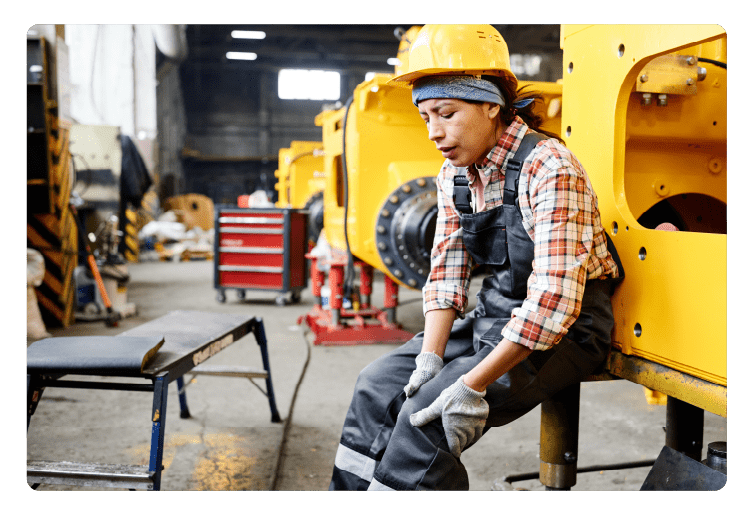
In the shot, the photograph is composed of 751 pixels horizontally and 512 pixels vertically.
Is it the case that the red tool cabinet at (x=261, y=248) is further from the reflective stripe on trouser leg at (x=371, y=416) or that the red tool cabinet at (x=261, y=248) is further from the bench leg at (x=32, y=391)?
the reflective stripe on trouser leg at (x=371, y=416)

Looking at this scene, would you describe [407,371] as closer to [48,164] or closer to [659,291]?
[659,291]

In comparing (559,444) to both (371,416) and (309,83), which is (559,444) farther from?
(309,83)

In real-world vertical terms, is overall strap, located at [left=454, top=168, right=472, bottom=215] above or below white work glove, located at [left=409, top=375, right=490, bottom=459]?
above

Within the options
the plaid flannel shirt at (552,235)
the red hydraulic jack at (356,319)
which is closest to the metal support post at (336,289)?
the red hydraulic jack at (356,319)

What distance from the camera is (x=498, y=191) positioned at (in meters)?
1.56

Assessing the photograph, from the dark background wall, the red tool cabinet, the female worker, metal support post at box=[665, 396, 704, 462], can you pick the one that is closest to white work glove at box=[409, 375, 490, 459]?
the female worker

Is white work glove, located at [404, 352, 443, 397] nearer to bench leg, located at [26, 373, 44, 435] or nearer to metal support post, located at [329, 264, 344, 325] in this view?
bench leg, located at [26, 373, 44, 435]

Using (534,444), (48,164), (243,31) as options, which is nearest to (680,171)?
(534,444)

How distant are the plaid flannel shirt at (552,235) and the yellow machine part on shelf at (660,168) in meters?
0.13

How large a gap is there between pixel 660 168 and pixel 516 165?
71cm

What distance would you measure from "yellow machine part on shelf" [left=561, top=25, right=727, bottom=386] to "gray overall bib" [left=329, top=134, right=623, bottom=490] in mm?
97

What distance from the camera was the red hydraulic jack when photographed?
4617 millimetres

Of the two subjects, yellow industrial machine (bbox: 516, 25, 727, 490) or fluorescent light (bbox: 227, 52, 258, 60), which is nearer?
yellow industrial machine (bbox: 516, 25, 727, 490)

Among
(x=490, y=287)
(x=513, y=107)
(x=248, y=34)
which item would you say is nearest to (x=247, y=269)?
(x=490, y=287)
